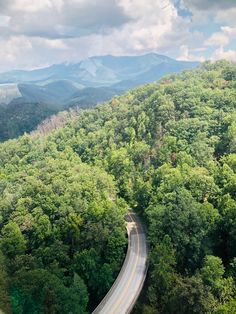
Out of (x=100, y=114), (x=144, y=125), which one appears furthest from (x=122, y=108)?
(x=144, y=125)

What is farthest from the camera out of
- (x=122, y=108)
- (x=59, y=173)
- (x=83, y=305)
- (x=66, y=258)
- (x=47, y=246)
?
(x=122, y=108)

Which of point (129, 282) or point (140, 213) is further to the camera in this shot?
point (140, 213)

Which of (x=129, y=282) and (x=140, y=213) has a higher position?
(x=140, y=213)

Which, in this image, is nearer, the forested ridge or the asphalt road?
the forested ridge

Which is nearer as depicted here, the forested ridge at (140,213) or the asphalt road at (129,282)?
the forested ridge at (140,213)

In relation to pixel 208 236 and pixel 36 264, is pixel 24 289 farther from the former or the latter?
pixel 208 236
